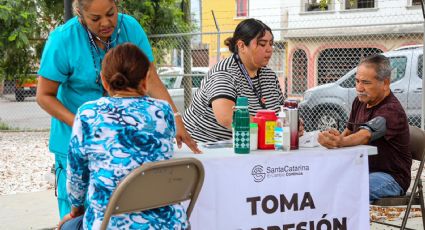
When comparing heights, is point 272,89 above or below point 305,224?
above

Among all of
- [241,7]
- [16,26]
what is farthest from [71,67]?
[241,7]

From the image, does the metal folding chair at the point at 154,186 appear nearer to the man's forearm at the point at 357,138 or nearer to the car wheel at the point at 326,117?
the man's forearm at the point at 357,138

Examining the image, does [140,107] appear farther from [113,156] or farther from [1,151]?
[1,151]

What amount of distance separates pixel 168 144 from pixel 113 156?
24 cm

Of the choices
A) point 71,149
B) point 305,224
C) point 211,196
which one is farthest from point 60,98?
point 305,224

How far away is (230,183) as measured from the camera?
126 inches

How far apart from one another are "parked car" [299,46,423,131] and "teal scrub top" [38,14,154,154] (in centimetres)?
652

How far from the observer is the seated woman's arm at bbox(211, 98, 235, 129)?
3658 millimetres

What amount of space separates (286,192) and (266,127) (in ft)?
1.22

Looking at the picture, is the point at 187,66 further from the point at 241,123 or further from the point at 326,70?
the point at 241,123

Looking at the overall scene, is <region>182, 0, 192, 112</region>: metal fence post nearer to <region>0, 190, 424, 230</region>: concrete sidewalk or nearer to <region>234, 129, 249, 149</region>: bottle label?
<region>0, 190, 424, 230</region>: concrete sidewalk

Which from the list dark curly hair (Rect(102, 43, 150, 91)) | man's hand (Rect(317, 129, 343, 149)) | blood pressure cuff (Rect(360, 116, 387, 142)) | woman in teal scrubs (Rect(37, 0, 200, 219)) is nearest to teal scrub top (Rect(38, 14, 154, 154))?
woman in teal scrubs (Rect(37, 0, 200, 219))

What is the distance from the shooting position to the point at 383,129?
12.6 ft

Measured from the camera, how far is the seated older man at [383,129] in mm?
3891
